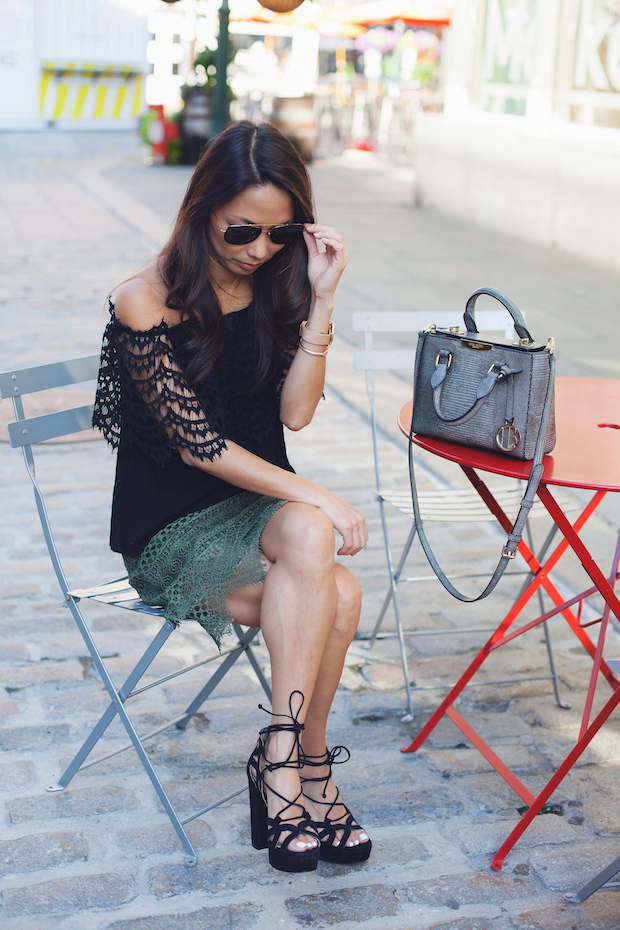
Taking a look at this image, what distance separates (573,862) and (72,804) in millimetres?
1228

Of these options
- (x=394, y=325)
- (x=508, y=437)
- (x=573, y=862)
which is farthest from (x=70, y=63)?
(x=573, y=862)

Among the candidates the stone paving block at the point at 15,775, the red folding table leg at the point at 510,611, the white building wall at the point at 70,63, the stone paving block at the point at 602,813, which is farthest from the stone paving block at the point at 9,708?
the white building wall at the point at 70,63

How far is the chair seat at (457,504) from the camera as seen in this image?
309 cm

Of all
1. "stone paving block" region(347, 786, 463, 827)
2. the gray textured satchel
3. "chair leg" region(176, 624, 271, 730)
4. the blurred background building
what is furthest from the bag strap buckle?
the blurred background building

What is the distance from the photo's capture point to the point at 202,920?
2188 millimetres

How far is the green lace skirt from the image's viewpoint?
7.95 ft

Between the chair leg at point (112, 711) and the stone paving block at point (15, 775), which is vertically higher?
the chair leg at point (112, 711)

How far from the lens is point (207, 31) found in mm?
18094

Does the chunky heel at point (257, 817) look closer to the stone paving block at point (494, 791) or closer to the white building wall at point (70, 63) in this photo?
the stone paving block at point (494, 791)

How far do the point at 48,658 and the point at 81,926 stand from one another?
3.87 feet

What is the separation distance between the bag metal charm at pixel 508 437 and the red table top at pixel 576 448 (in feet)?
0.12

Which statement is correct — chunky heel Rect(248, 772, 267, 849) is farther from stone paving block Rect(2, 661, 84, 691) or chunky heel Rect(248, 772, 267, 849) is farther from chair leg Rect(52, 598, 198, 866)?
stone paving block Rect(2, 661, 84, 691)

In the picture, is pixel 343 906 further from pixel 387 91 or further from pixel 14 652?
pixel 387 91

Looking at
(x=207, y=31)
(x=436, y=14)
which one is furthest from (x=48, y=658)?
(x=436, y=14)
